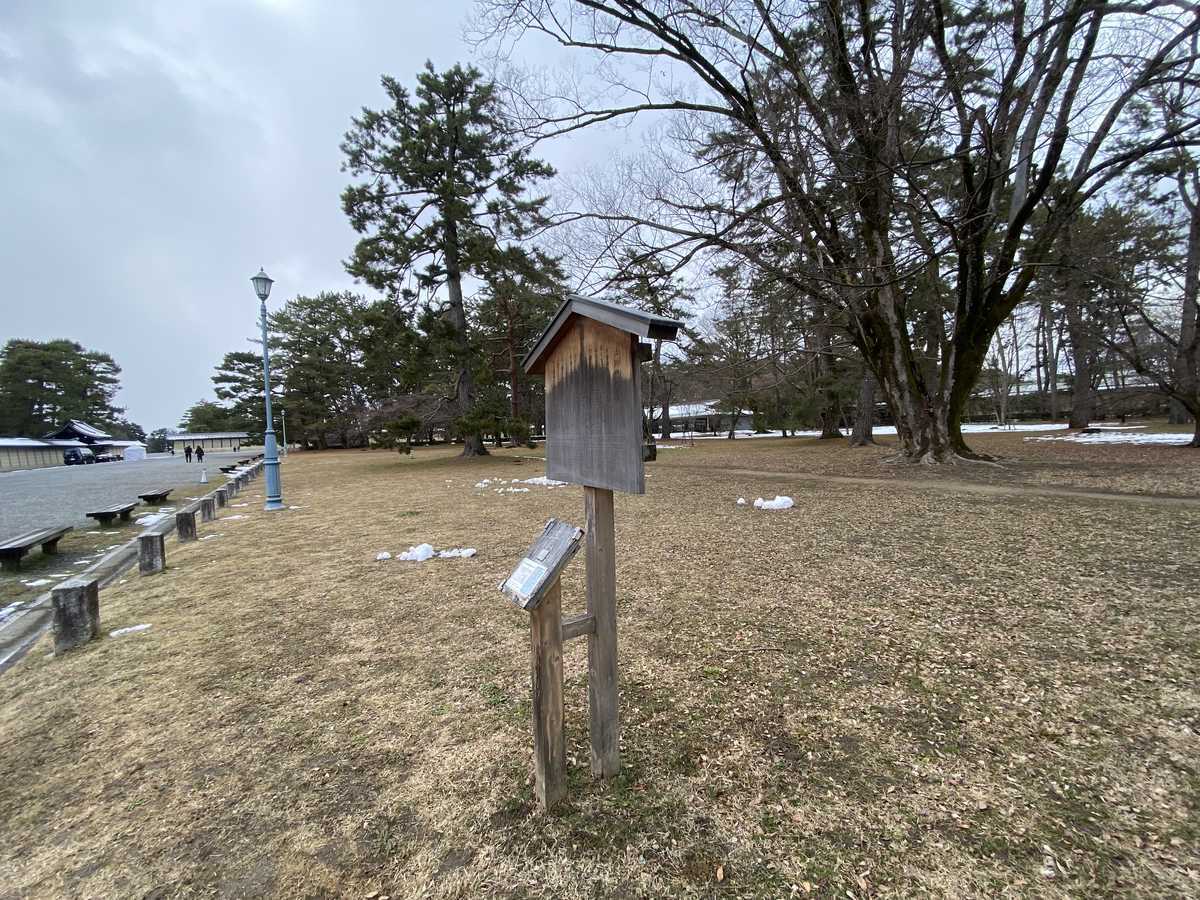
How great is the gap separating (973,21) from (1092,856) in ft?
37.0

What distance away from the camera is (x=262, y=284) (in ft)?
32.1

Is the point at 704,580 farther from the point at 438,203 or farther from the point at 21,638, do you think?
the point at 438,203

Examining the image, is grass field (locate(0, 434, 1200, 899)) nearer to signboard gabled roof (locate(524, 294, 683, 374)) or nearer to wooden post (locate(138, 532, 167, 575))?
wooden post (locate(138, 532, 167, 575))

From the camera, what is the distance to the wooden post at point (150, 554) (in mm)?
5219

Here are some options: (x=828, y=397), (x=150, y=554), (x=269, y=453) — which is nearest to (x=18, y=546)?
(x=150, y=554)

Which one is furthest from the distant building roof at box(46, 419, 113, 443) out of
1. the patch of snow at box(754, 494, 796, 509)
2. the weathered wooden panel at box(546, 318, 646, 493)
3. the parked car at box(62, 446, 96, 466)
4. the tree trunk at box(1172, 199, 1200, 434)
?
the tree trunk at box(1172, 199, 1200, 434)

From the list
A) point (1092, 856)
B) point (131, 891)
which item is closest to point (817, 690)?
point (1092, 856)

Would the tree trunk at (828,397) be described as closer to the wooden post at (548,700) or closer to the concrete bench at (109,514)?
the wooden post at (548,700)

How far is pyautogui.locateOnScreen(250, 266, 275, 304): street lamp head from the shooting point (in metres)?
9.68

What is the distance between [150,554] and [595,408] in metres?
6.05

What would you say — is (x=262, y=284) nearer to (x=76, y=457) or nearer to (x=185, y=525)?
(x=185, y=525)

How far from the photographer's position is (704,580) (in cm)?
434

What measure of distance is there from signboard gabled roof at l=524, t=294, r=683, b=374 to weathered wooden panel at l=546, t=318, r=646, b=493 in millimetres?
44

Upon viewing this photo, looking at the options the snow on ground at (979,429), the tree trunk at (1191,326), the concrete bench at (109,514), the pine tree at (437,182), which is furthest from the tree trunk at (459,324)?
the tree trunk at (1191,326)
